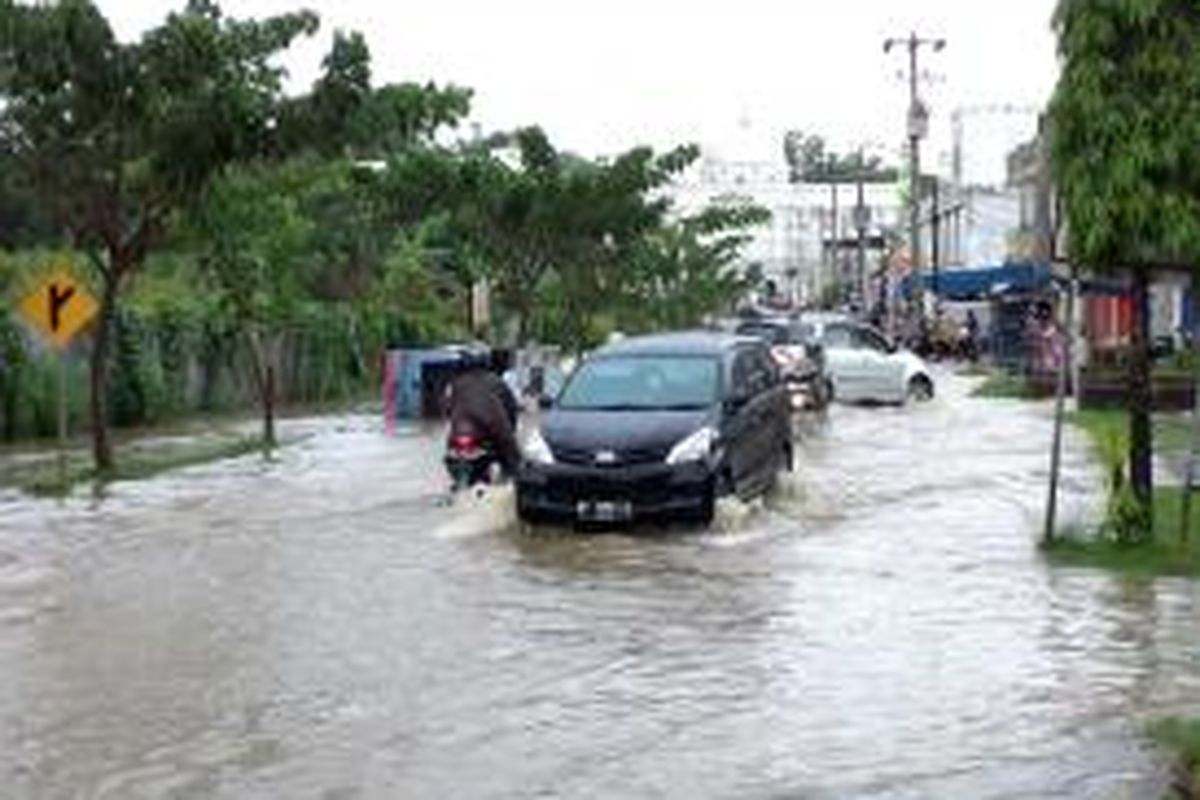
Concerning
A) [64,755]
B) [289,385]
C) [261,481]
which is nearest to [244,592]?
[64,755]

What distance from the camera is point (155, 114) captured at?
29016mm

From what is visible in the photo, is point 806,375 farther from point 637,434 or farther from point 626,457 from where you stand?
point 626,457

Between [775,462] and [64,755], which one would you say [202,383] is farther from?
[64,755]

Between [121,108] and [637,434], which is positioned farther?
[121,108]

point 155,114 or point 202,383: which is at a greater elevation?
point 155,114

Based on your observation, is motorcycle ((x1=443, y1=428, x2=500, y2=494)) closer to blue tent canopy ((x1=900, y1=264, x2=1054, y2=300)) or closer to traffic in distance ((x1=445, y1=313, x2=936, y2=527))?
traffic in distance ((x1=445, y1=313, x2=936, y2=527))

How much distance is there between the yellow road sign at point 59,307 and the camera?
91.3 feet

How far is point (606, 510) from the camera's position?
2155 cm

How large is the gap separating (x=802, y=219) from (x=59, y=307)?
12975cm

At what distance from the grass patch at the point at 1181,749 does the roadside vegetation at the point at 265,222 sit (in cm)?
1910

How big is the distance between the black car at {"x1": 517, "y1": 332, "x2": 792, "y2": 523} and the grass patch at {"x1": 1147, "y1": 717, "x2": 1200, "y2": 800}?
965 cm

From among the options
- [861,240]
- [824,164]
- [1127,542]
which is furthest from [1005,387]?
[824,164]

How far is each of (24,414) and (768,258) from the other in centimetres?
12342

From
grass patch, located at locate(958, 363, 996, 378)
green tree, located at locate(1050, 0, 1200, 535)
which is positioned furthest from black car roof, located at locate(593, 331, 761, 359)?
grass patch, located at locate(958, 363, 996, 378)
